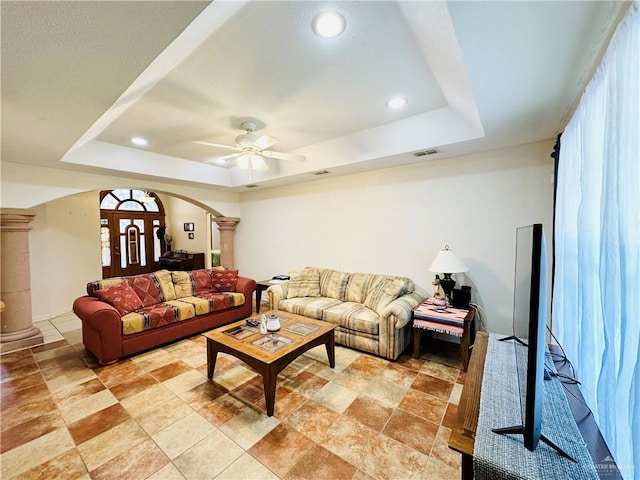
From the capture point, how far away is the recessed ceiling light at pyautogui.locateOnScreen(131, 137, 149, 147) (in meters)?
3.45

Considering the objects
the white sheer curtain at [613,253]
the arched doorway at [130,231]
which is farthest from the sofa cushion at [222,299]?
the arched doorway at [130,231]

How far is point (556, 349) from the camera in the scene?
1863mm

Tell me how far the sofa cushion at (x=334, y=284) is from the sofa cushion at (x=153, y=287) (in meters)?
2.24

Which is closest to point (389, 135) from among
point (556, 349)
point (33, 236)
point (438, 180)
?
point (438, 180)

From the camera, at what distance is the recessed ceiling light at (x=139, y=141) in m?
3.45

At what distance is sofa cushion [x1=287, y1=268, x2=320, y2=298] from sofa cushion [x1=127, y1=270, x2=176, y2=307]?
175 centimetres

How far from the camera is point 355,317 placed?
3205mm

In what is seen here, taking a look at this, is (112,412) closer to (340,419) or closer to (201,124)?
(340,419)

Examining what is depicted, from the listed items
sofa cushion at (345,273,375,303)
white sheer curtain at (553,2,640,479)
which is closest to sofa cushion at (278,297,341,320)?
sofa cushion at (345,273,375,303)

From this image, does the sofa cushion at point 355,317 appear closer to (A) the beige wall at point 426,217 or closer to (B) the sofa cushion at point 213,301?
(A) the beige wall at point 426,217

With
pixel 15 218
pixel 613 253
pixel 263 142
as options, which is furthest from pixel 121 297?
pixel 613 253

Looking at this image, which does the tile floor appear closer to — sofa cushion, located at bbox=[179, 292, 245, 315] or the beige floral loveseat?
the beige floral loveseat

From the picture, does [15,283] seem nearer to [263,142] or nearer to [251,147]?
[251,147]

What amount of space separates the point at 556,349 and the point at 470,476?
131 cm
